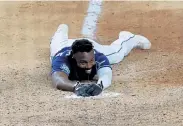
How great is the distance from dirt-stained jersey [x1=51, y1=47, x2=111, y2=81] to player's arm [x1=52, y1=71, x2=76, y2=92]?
0.04m

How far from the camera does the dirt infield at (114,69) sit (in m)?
4.64

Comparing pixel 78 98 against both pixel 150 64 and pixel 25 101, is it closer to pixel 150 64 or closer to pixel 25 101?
pixel 25 101

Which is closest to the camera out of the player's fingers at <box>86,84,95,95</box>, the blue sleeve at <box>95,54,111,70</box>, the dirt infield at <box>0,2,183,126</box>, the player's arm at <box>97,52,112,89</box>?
the dirt infield at <box>0,2,183,126</box>

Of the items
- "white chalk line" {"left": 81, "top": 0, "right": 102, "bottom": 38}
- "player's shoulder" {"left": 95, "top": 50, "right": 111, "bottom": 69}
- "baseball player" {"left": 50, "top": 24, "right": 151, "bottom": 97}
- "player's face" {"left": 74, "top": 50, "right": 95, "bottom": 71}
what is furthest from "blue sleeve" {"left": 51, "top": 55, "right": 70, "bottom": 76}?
"white chalk line" {"left": 81, "top": 0, "right": 102, "bottom": 38}

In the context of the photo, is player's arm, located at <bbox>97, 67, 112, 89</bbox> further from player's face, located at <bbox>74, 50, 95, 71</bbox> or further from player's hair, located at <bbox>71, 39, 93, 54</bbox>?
player's hair, located at <bbox>71, 39, 93, 54</bbox>

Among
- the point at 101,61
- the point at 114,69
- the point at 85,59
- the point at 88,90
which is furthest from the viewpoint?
the point at 114,69

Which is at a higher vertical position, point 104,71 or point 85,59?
point 85,59

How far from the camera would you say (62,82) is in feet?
16.9

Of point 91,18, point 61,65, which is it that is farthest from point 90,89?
point 91,18

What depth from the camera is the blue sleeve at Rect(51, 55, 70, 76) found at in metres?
5.22

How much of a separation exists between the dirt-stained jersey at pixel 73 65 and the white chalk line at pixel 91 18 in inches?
62.9

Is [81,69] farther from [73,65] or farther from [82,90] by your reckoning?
[82,90]

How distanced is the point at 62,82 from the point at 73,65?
17cm

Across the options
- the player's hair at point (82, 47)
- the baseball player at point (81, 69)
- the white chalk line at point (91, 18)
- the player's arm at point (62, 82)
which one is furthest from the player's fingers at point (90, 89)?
the white chalk line at point (91, 18)
